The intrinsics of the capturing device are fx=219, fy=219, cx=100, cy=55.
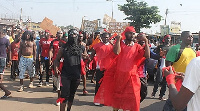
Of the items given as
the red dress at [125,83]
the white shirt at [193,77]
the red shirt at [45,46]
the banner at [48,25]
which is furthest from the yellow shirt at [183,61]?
the red shirt at [45,46]

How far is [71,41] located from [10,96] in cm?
303

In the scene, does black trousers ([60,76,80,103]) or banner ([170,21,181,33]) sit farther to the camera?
banner ([170,21,181,33])

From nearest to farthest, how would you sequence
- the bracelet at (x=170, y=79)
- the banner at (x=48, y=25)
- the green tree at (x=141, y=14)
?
the bracelet at (x=170, y=79) < the banner at (x=48, y=25) < the green tree at (x=141, y=14)

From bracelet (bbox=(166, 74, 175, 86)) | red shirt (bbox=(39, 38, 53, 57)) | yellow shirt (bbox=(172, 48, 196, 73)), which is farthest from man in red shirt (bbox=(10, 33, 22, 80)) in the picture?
bracelet (bbox=(166, 74, 175, 86))

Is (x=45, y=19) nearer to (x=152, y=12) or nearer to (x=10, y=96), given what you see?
(x=10, y=96)

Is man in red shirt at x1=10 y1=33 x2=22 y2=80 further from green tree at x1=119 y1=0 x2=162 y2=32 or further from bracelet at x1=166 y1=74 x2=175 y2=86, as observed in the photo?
green tree at x1=119 y1=0 x2=162 y2=32

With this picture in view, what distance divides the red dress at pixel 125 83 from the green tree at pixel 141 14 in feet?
86.1

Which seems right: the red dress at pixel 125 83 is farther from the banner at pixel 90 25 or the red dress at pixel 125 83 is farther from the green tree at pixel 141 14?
the green tree at pixel 141 14

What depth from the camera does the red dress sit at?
13.5 feet

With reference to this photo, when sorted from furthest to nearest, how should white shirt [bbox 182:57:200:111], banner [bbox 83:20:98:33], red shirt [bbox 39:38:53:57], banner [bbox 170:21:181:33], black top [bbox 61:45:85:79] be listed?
banner [bbox 170:21:181:33] < banner [bbox 83:20:98:33] < red shirt [bbox 39:38:53:57] < black top [bbox 61:45:85:79] < white shirt [bbox 182:57:200:111]

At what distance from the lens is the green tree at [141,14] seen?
29781mm

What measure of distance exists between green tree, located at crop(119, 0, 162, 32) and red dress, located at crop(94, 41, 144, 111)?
86.1ft

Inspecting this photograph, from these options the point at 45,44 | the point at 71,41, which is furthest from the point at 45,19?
the point at 71,41

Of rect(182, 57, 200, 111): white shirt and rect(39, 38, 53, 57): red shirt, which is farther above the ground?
rect(39, 38, 53, 57): red shirt
